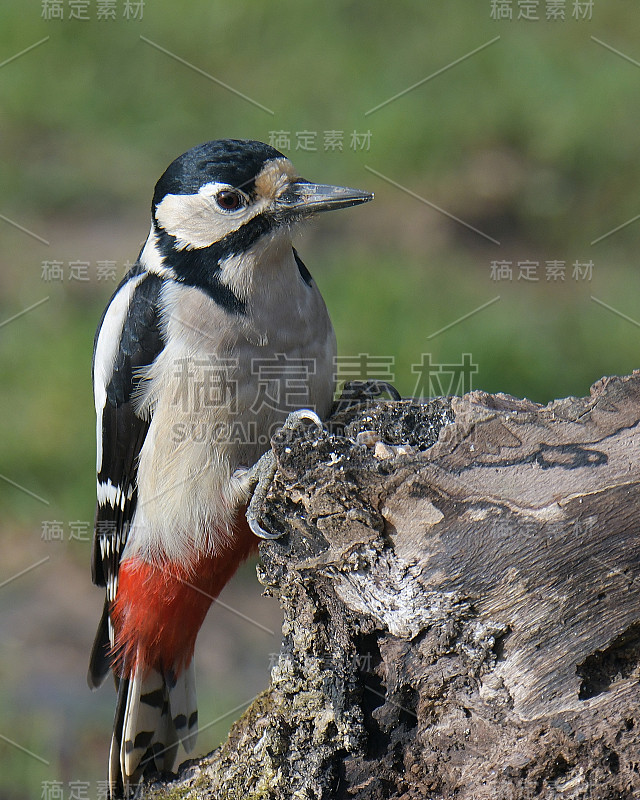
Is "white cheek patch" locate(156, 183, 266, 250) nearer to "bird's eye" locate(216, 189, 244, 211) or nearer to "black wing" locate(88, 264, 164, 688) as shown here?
"bird's eye" locate(216, 189, 244, 211)

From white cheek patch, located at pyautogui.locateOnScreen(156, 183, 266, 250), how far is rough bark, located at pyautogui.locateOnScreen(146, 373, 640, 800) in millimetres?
932

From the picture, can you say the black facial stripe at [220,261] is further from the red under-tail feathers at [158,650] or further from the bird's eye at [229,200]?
the red under-tail feathers at [158,650]

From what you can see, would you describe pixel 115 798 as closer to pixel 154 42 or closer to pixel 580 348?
pixel 580 348

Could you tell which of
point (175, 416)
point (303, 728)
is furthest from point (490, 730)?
point (175, 416)

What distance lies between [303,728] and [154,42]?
5.54 meters

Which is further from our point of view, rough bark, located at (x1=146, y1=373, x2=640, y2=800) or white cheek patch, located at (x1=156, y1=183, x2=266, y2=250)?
white cheek patch, located at (x1=156, y1=183, x2=266, y2=250)

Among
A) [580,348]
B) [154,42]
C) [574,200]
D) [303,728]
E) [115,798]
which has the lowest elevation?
[115,798]

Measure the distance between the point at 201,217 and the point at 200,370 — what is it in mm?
486

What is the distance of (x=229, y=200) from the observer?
2.83m

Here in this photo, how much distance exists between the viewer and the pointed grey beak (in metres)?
2.84

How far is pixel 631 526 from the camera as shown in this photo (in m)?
1.97

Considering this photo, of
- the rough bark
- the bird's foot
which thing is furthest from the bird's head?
the rough bark

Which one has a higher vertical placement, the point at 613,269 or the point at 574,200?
the point at 574,200

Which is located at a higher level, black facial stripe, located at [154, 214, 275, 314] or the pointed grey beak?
the pointed grey beak
